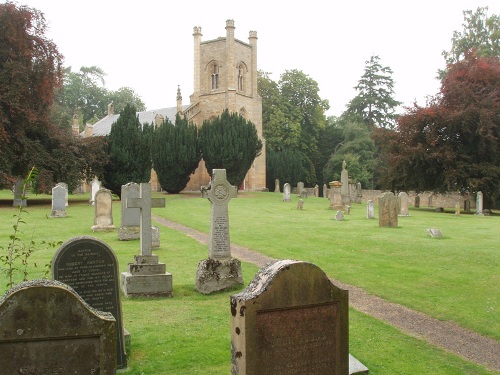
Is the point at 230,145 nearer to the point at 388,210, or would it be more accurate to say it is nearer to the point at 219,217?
the point at 388,210

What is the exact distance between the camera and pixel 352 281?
1025cm

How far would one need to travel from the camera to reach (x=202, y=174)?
157 feet

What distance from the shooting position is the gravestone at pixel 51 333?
342 centimetres

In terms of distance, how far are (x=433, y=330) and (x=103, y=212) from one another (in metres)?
12.9

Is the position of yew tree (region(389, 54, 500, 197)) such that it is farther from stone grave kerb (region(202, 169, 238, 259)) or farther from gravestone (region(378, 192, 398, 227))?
stone grave kerb (region(202, 169, 238, 259))

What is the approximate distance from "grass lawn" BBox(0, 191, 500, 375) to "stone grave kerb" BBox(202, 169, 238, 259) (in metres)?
0.85

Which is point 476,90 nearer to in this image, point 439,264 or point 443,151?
point 443,151

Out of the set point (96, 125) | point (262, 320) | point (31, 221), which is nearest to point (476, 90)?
point (31, 221)

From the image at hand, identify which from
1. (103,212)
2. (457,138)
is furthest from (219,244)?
(457,138)

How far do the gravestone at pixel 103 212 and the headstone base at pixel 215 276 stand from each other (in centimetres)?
884

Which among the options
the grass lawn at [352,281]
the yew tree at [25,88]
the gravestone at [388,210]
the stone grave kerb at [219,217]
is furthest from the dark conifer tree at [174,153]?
the stone grave kerb at [219,217]

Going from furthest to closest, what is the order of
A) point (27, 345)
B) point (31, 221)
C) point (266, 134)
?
point (266, 134) < point (31, 221) < point (27, 345)

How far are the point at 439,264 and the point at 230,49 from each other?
4040 cm

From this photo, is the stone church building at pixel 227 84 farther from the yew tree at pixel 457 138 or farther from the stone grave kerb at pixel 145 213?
the stone grave kerb at pixel 145 213
